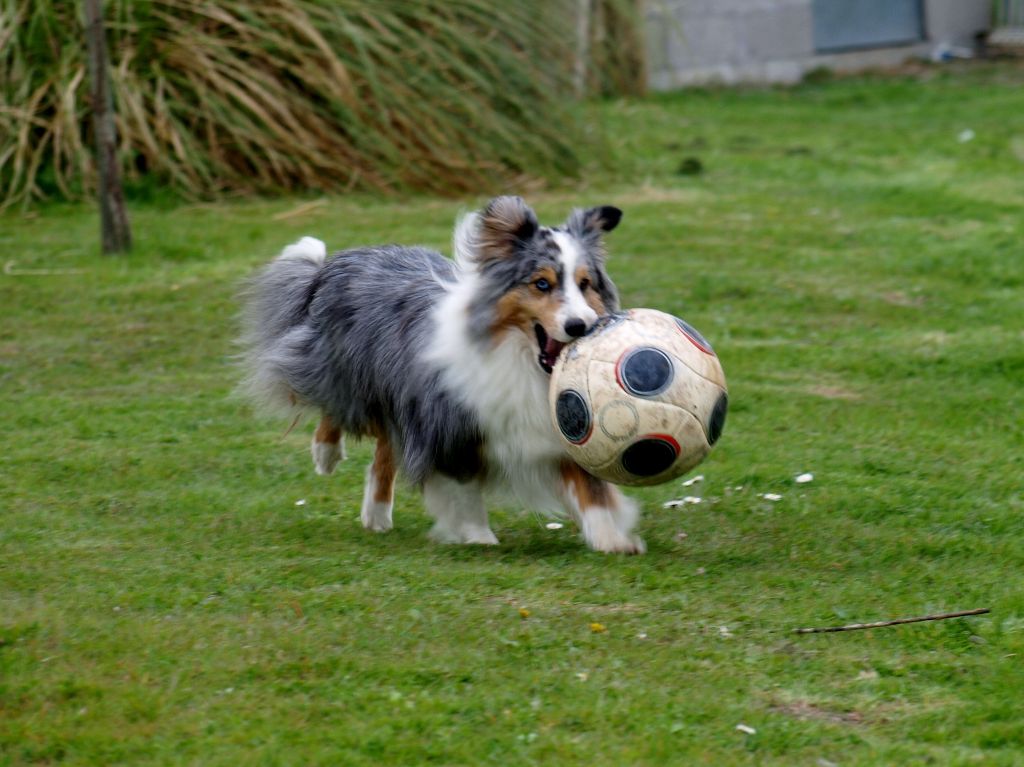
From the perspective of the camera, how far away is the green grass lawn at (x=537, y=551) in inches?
161

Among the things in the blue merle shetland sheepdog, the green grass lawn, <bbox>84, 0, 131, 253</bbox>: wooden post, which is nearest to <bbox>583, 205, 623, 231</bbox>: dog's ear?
the blue merle shetland sheepdog

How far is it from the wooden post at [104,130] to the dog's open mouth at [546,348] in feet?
20.8

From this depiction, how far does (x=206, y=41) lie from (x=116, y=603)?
9.57 m

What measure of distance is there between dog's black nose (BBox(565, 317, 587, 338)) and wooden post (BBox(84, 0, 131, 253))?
657 cm

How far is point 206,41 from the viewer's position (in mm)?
13617

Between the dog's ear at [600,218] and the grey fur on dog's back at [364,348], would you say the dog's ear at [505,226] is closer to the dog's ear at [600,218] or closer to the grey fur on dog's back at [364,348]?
the dog's ear at [600,218]

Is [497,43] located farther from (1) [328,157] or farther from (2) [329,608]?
(2) [329,608]

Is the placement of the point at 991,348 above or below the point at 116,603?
below

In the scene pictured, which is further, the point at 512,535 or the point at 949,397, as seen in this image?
the point at 949,397

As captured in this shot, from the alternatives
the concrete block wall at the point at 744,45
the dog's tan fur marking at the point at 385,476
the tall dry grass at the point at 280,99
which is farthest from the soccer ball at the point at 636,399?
the concrete block wall at the point at 744,45

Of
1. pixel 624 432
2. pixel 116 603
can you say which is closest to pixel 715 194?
pixel 624 432

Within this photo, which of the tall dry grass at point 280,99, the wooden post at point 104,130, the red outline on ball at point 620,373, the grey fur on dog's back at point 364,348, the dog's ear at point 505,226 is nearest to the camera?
the red outline on ball at point 620,373

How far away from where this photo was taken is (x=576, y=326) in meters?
5.46

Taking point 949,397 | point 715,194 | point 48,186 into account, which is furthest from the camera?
point 715,194
